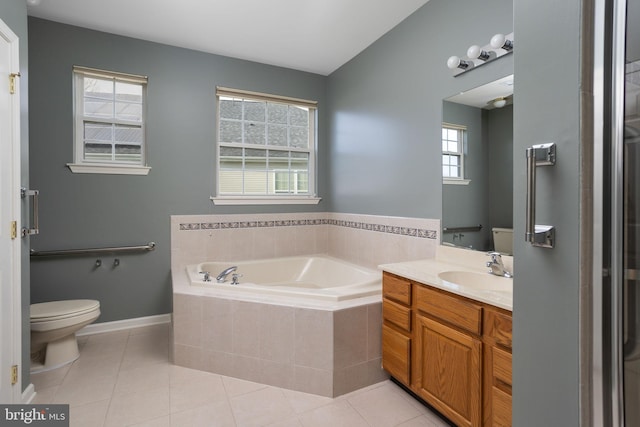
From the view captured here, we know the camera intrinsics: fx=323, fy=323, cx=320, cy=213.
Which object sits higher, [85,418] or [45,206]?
[45,206]

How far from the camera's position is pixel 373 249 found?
10.3ft

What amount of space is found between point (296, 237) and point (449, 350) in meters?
2.36

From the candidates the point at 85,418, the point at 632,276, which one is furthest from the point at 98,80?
the point at 632,276

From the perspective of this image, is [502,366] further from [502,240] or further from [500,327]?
[502,240]

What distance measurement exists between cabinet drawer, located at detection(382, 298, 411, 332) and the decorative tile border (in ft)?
2.31

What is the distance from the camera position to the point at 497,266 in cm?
190

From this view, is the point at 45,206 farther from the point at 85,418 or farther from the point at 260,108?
the point at 260,108

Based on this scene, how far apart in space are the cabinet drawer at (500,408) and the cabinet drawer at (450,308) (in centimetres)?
25

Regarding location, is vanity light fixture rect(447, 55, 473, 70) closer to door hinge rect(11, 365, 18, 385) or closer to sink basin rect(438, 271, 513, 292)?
sink basin rect(438, 271, 513, 292)

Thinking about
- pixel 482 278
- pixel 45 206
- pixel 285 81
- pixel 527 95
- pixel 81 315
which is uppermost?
pixel 285 81

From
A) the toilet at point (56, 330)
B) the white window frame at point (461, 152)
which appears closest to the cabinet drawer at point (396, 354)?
the white window frame at point (461, 152)

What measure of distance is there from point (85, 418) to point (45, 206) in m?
1.86

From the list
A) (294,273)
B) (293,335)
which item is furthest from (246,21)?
(293,335)

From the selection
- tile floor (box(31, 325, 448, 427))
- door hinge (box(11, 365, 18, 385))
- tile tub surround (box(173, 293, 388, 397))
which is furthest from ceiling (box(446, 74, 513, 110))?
door hinge (box(11, 365, 18, 385))
